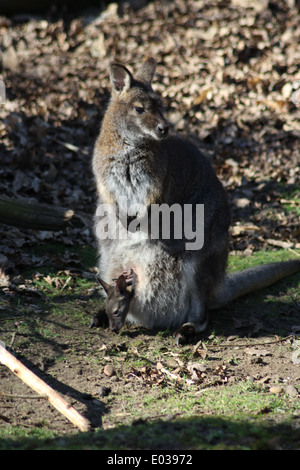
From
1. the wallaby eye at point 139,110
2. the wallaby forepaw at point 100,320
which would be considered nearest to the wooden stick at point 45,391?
the wallaby forepaw at point 100,320

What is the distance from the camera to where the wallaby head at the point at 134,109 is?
4.47m

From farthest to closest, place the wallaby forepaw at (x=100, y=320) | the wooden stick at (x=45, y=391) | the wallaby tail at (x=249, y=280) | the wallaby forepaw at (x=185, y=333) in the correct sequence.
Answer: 1. the wallaby tail at (x=249, y=280)
2. the wallaby forepaw at (x=100, y=320)
3. the wallaby forepaw at (x=185, y=333)
4. the wooden stick at (x=45, y=391)

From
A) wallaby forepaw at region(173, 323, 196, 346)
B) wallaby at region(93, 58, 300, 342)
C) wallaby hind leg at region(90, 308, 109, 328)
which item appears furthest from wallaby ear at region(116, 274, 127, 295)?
wallaby forepaw at region(173, 323, 196, 346)

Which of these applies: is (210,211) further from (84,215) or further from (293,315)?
(84,215)

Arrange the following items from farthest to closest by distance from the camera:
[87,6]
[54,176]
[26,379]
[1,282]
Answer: [87,6]
[54,176]
[1,282]
[26,379]

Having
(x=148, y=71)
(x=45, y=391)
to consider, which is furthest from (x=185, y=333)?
(x=148, y=71)

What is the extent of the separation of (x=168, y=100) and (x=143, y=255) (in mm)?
5303

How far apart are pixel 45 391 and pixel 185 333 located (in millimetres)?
1613

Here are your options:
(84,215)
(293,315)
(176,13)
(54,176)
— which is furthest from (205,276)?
(176,13)

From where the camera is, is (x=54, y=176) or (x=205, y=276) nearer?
(x=205, y=276)

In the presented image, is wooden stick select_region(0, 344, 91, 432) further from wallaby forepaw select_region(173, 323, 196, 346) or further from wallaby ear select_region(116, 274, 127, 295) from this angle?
wallaby forepaw select_region(173, 323, 196, 346)

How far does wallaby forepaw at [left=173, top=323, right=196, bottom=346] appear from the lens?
4547mm

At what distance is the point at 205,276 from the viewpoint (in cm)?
479

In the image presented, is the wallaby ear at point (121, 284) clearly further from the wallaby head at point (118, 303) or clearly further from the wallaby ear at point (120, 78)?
the wallaby ear at point (120, 78)
